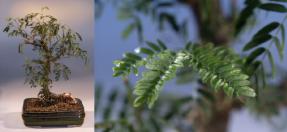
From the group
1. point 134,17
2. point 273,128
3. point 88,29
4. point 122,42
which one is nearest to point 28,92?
point 88,29

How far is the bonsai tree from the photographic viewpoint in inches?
46.1

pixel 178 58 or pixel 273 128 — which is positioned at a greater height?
pixel 178 58

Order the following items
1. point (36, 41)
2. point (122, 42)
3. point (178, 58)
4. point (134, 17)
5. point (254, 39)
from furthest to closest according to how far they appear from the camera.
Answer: point (122, 42) < point (134, 17) < point (36, 41) < point (254, 39) < point (178, 58)

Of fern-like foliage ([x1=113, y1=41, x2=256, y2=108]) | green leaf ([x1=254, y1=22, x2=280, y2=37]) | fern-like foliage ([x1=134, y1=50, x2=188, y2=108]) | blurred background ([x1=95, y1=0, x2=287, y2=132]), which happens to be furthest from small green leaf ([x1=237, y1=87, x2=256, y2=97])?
blurred background ([x1=95, y1=0, x2=287, y2=132])

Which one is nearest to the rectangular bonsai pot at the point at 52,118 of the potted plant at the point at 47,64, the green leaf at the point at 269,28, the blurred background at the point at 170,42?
the potted plant at the point at 47,64

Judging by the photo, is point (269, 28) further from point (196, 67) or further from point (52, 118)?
point (52, 118)

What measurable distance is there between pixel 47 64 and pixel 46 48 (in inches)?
1.8

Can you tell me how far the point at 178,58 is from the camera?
0.91m

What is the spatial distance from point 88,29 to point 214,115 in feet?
1.96

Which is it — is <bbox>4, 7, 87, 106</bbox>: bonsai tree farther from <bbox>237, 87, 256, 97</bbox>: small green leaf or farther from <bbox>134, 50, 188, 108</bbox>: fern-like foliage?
<bbox>237, 87, 256, 97</bbox>: small green leaf

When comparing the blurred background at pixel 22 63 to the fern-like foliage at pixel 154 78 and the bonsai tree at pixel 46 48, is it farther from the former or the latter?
the fern-like foliage at pixel 154 78

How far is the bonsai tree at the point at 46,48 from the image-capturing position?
3.84ft

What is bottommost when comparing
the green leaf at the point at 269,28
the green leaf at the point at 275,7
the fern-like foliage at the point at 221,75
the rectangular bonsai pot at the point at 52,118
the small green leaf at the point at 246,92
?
the rectangular bonsai pot at the point at 52,118

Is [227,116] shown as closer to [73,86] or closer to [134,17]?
[134,17]
